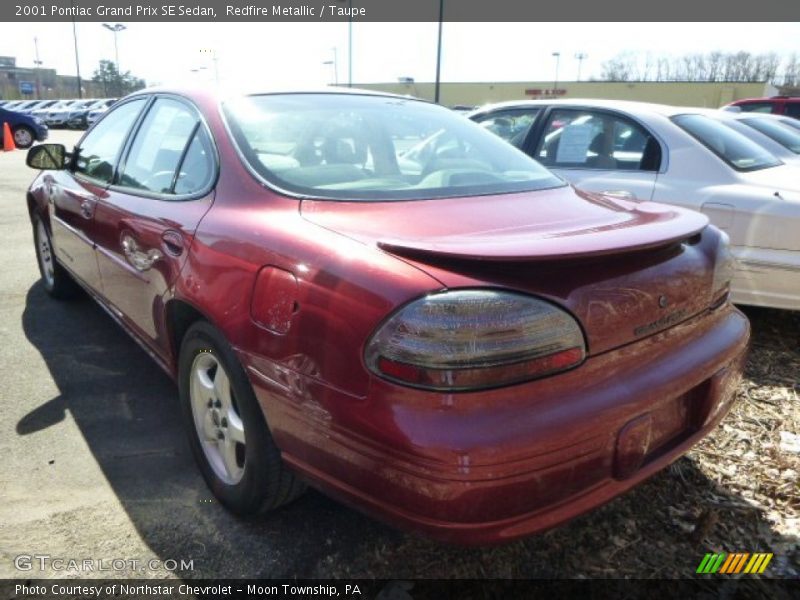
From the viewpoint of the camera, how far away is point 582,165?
473cm

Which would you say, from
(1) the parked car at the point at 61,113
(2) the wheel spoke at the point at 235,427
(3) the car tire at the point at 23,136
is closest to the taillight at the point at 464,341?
(2) the wheel spoke at the point at 235,427

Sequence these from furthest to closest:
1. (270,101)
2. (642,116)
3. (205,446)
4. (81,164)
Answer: (642,116) → (81,164) → (270,101) → (205,446)

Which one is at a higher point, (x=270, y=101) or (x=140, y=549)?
(x=270, y=101)

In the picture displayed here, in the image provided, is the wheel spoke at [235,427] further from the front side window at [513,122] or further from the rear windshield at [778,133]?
the rear windshield at [778,133]

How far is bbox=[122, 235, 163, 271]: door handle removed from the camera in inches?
102

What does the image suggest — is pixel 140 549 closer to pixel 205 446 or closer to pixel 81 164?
pixel 205 446

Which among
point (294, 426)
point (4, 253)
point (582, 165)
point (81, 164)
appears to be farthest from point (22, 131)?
point (294, 426)

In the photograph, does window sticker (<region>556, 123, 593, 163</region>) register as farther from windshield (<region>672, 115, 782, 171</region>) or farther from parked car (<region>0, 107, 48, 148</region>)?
parked car (<region>0, 107, 48, 148</region>)

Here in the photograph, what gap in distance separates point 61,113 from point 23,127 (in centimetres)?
1727

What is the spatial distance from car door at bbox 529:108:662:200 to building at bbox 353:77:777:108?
109 ft

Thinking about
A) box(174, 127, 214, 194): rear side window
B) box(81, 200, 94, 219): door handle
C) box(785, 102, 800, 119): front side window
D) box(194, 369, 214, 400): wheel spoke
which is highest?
box(785, 102, 800, 119): front side window

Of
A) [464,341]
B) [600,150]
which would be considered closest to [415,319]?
[464,341]

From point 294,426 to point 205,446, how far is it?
794 millimetres

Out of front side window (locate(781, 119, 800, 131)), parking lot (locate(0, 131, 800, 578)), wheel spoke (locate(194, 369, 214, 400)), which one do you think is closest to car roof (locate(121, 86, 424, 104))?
wheel spoke (locate(194, 369, 214, 400))
